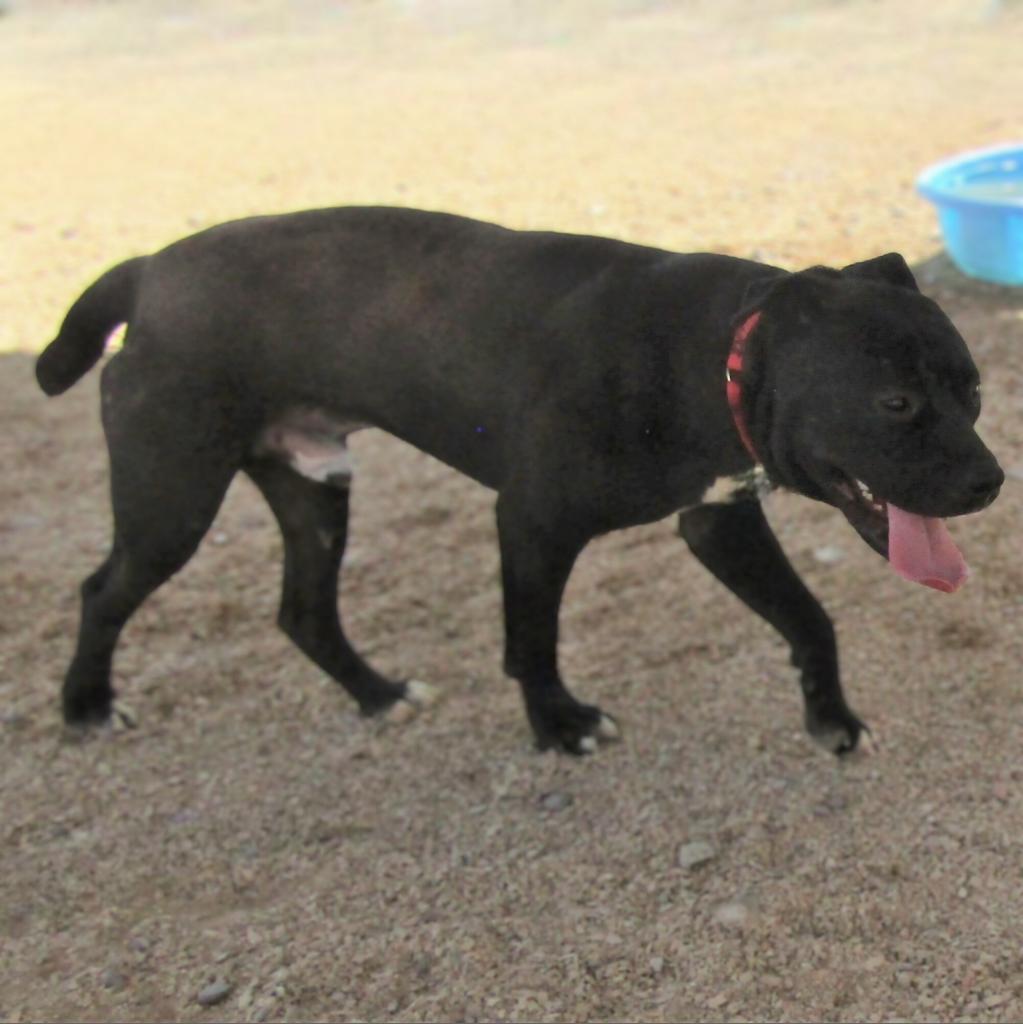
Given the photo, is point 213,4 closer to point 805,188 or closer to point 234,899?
point 805,188

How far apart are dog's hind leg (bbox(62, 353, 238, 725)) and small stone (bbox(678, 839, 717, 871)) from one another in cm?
125

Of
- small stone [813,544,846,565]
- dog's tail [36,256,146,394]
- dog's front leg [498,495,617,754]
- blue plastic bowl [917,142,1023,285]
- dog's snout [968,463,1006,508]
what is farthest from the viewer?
blue plastic bowl [917,142,1023,285]

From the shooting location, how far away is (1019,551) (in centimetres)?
403

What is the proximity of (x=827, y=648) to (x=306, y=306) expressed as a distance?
53.5 inches

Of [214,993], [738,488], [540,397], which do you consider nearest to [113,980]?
[214,993]

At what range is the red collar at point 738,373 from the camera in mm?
2494

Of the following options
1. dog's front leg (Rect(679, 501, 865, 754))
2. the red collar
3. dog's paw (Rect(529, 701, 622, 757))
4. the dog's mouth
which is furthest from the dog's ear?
dog's paw (Rect(529, 701, 622, 757))

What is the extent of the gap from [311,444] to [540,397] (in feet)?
2.16

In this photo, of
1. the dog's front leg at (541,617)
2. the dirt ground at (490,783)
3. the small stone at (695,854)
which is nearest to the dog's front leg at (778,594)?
the dirt ground at (490,783)

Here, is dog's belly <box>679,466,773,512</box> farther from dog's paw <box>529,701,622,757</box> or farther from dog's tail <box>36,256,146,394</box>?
dog's tail <box>36,256,146,394</box>

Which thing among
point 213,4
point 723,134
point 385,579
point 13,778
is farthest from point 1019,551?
point 213,4

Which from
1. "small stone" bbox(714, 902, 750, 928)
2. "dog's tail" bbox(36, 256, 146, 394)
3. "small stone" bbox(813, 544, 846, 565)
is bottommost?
"small stone" bbox(813, 544, 846, 565)

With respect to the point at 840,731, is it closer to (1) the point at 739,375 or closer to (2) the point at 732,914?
(2) the point at 732,914

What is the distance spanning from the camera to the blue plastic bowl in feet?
18.9
